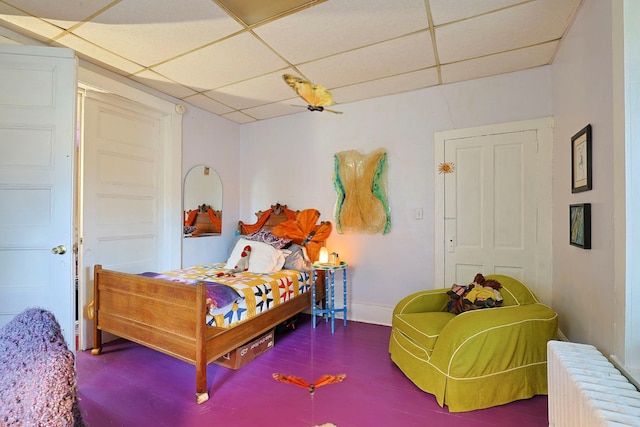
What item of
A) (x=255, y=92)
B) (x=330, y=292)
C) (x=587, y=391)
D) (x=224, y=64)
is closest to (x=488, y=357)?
(x=587, y=391)

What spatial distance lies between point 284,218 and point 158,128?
68.7 inches

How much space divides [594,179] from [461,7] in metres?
1.31

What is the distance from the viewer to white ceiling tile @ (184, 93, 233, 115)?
3.13 m

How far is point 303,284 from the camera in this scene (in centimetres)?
298

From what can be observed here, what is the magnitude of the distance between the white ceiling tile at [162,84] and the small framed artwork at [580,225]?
344cm

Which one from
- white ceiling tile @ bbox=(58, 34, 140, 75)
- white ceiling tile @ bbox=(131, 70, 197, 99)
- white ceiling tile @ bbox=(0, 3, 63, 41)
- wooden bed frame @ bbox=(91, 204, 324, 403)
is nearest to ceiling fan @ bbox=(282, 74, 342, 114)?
white ceiling tile @ bbox=(131, 70, 197, 99)

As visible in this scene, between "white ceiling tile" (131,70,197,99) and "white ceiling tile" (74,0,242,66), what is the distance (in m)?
0.35

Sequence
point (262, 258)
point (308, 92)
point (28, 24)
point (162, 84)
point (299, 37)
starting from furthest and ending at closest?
point (262, 258), point (162, 84), point (308, 92), point (299, 37), point (28, 24)

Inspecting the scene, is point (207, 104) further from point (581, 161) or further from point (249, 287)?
point (581, 161)

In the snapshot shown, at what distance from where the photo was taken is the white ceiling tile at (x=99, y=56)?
6.88 ft

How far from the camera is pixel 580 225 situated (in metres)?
1.71

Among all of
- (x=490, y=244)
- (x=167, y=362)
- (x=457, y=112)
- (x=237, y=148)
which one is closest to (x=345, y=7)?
(x=457, y=112)

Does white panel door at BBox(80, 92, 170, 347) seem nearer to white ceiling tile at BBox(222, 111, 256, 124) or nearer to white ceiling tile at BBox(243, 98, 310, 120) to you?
white ceiling tile at BBox(222, 111, 256, 124)

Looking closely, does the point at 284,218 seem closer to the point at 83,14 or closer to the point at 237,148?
the point at 237,148
